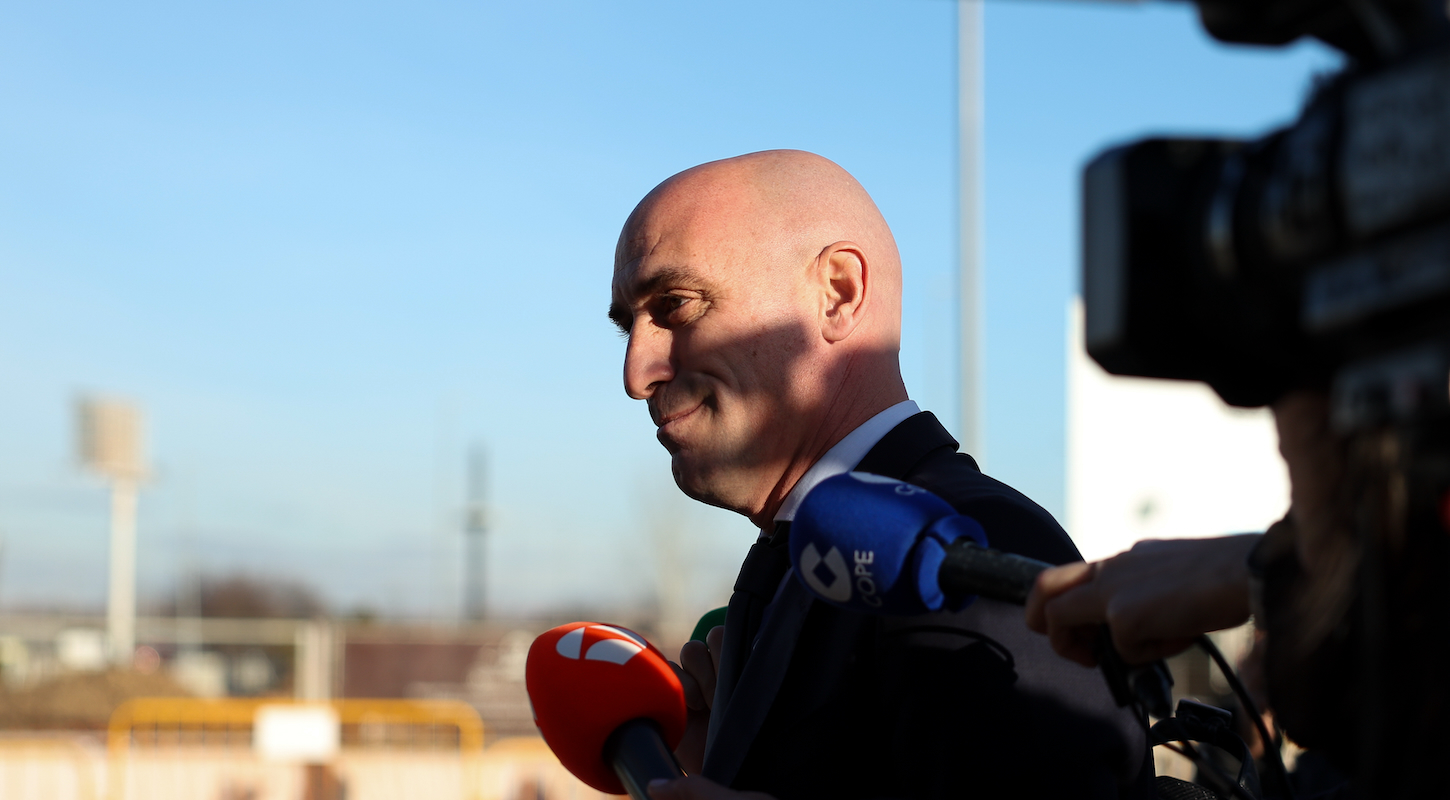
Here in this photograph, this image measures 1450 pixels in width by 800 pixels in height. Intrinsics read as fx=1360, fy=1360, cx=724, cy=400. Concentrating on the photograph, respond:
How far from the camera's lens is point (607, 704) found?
7.07 ft

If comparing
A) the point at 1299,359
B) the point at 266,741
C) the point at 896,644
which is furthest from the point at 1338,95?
the point at 266,741

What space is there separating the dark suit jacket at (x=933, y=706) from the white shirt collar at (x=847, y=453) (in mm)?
184

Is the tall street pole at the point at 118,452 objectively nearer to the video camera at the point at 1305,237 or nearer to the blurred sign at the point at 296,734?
the blurred sign at the point at 296,734

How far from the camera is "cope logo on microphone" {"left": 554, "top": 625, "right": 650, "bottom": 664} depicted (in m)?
2.23

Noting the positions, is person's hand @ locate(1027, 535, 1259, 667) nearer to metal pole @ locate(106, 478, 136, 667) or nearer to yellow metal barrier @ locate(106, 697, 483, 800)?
yellow metal barrier @ locate(106, 697, 483, 800)

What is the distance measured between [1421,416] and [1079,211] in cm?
33

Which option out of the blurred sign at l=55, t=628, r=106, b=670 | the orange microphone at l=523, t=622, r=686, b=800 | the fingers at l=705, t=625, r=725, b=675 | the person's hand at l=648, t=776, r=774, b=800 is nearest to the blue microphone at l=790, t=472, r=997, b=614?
the person's hand at l=648, t=776, r=774, b=800

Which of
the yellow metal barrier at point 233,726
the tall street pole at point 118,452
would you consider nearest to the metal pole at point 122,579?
the tall street pole at point 118,452

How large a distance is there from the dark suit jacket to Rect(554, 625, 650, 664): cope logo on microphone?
0.68 ft

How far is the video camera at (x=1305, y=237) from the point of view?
0.91 m

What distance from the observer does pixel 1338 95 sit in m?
0.98

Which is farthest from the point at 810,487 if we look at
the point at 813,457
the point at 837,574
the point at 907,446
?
the point at 837,574

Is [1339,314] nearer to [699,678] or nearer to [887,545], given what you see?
[887,545]

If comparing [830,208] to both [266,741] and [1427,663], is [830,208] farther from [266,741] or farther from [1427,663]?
[266,741]
